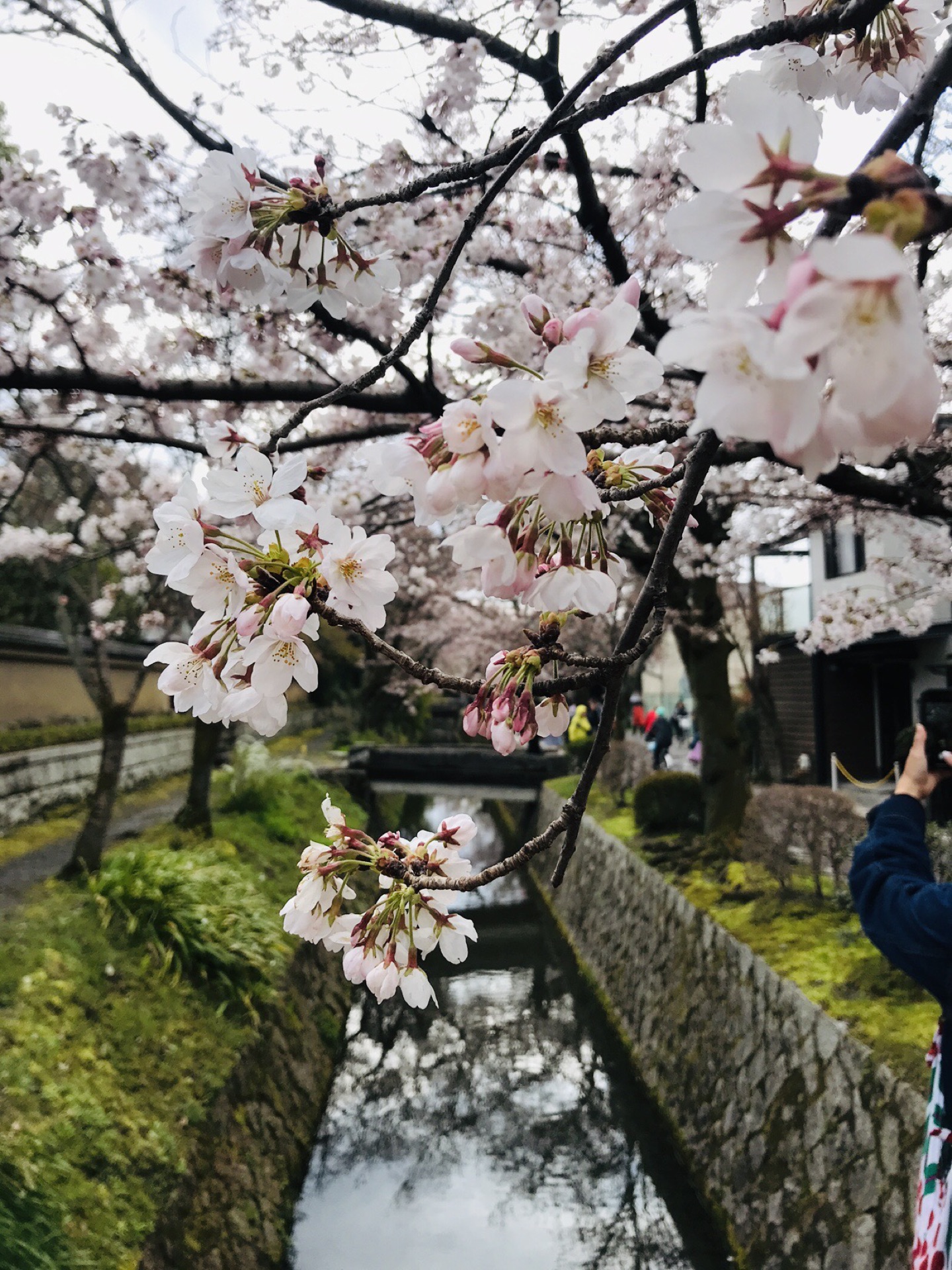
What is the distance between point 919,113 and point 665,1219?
219 inches

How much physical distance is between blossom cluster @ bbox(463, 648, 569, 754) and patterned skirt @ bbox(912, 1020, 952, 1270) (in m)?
1.40

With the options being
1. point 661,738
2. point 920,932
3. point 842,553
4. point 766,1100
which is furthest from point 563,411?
point 842,553

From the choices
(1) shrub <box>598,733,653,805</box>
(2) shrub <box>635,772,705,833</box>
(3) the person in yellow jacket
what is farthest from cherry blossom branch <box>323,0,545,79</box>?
(3) the person in yellow jacket

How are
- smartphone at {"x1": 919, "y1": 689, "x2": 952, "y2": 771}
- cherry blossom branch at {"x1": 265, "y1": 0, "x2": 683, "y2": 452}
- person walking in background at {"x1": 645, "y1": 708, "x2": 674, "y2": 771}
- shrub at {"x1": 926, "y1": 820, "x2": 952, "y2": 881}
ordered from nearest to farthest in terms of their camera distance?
cherry blossom branch at {"x1": 265, "y1": 0, "x2": 683, "y2": 452} < smartphone at {"x1": 919, "y1": 689, "x2": 952, "y2": 771} < shrub at {"x1": 926, "y1": 820, "x2": 952, "y2": 881} < person walking in background at {"x1": 645, "y1": 708, "x2": 674, "y2": 771}

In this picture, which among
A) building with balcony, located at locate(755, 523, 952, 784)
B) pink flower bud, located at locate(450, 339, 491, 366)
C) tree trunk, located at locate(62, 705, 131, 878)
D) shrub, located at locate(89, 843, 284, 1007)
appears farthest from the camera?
building with balcony, located at locate(755, 523, 952, 784)

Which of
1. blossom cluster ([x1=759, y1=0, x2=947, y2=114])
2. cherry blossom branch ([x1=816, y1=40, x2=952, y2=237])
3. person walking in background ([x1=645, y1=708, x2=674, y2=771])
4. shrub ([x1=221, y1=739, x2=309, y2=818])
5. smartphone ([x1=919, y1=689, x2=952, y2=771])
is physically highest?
blossom cluster ([x1=759, y1=0, x2=947, y2=114])

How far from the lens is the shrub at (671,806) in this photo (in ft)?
27.3

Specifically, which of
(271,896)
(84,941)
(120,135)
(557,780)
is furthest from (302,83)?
(557,780)

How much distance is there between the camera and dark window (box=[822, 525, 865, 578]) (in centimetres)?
1266

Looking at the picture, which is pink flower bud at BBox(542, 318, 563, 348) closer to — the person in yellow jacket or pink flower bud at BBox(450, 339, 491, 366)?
pink flower bud at BBox(450, 339, 491, 366)

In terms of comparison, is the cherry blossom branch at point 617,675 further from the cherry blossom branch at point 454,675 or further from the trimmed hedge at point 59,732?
the trimmed hedge at point 59,732

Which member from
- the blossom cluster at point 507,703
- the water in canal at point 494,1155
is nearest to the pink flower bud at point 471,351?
the blossom cluster at point 507,703

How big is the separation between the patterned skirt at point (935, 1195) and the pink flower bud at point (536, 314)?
1750mm

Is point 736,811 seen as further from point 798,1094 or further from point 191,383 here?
point 191,383
